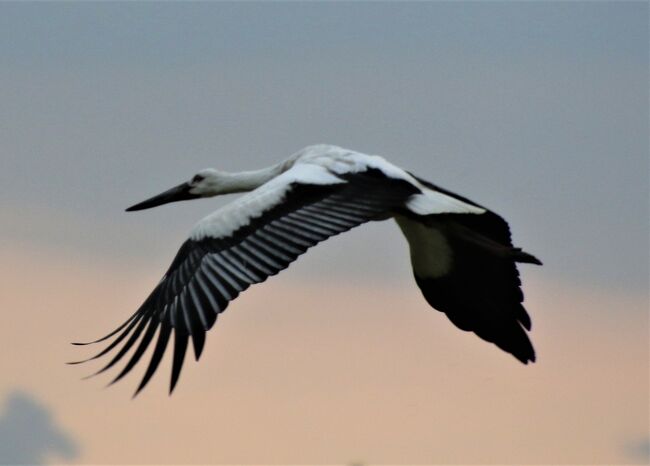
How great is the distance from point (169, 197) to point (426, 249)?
2.54 metres

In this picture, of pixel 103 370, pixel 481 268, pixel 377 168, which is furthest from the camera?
pixel 481 268

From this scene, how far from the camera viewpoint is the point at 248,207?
49.3 ft

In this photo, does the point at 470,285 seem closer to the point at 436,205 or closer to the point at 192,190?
the point at 436,205

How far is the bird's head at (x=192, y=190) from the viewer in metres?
17.6

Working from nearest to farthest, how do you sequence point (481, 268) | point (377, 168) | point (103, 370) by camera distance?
point (103, 370) < point (377, 168) < point (481, 268)

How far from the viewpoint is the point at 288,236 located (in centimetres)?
1491

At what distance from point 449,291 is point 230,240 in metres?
3.21

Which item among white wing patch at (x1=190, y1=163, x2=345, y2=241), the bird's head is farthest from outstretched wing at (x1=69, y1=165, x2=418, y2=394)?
the bird's head

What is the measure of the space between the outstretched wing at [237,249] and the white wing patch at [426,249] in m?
1.56

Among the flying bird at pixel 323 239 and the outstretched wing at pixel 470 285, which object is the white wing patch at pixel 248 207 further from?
the outstretched wing at pixel 470 285

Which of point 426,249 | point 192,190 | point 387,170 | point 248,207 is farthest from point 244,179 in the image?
point 248,207

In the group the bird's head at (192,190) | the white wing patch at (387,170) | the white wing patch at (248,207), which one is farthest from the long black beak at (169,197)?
the white wing patch at (248,207)

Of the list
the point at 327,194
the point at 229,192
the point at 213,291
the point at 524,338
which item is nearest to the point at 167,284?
the point at 213,291

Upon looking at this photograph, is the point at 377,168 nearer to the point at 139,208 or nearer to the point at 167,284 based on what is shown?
the point at 167,284
